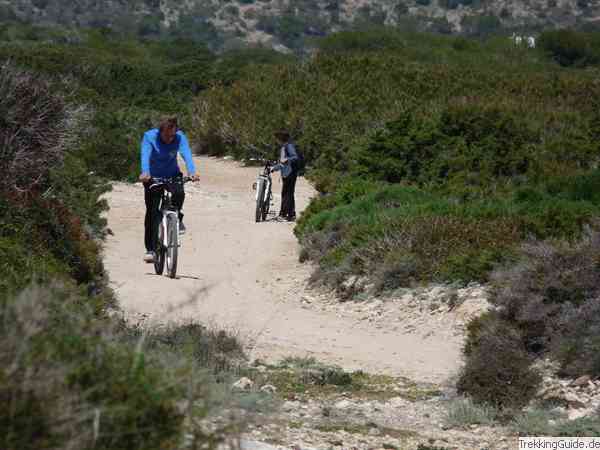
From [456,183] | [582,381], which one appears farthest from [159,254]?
[456,183]

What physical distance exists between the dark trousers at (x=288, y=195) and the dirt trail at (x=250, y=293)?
1.66 feet

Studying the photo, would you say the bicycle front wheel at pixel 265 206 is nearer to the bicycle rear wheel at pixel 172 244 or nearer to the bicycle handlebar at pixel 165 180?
the bicycle rear wheel at pixel 172 244

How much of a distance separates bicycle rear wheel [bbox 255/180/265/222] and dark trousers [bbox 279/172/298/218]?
0.38 meters

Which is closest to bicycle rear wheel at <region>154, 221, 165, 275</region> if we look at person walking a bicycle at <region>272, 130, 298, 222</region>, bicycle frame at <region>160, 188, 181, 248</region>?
bicycle frame at <region>160, 188, 181, 248</region>

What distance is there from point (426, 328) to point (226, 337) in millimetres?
3703

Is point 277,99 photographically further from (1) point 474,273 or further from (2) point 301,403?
(2) point 301,403

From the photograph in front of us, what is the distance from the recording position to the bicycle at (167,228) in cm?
1327

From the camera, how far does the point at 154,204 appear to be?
13719 mm

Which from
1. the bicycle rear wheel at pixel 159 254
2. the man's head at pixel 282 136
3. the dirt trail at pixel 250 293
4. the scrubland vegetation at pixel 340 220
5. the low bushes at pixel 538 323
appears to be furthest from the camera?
the man's head at pixel 282 136

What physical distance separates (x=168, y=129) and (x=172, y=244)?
1.50 m

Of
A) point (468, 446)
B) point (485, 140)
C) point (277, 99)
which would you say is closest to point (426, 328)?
point (468, 446)

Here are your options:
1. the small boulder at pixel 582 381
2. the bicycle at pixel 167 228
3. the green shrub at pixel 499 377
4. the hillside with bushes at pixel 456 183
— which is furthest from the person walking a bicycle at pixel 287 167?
the small boulder at pixel 582 381

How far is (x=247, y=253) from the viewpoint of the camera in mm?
20656

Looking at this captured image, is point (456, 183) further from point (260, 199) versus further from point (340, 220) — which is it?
point (340, 220)
